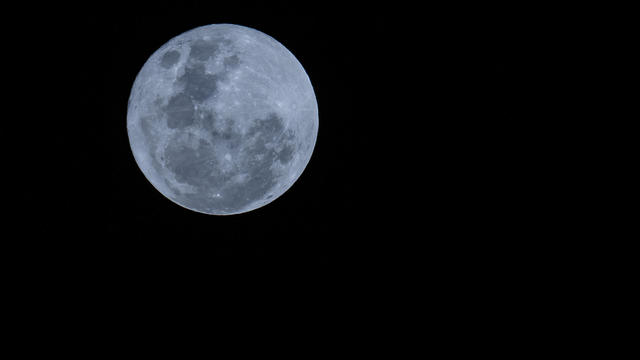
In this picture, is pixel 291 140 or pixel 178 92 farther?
pixel 291 140

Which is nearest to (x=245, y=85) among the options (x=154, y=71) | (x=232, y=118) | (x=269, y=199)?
(x=232, y=118)

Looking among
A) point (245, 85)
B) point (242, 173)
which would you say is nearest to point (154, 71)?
point (245, 85)

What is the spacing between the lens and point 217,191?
4.80 m

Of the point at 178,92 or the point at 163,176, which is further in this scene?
the point at 163,176

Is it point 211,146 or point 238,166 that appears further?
point 238,166

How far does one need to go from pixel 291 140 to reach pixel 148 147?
143 cm

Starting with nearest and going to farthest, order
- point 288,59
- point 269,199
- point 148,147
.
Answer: point 148,147 → point 288,59 → point 269,199

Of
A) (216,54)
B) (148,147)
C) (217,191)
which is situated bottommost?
(217,191)

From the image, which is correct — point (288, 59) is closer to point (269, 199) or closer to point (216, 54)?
point (216, 54)

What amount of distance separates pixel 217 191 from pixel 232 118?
2.67 feet

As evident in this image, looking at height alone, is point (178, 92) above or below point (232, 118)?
above

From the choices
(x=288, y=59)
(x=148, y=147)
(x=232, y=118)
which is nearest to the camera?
(x=232, y=118)

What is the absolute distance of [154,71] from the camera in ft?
15.6

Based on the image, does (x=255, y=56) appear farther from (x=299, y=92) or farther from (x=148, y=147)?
(x=148, y=147)
